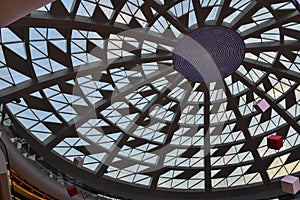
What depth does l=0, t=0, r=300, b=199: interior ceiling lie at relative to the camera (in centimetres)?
2409

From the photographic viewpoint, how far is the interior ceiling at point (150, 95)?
24.1m

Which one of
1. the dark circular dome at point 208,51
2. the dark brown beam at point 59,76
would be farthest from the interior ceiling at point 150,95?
the dark circular dome at point 208,51

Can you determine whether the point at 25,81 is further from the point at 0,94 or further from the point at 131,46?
the point at 131,46

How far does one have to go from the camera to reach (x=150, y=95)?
101 feet

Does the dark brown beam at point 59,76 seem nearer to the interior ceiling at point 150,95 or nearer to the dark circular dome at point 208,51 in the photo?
the interior ceiling at point 150,95

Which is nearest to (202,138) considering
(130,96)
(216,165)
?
(216,165)

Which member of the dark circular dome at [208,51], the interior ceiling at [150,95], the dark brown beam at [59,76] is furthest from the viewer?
the dark brown beam at [59,76]

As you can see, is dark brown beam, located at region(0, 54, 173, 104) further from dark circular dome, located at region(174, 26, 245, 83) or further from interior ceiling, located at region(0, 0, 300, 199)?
dark circular dome, located at region(174, 26, 245, 83)

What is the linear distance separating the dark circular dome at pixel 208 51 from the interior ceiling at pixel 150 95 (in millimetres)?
826

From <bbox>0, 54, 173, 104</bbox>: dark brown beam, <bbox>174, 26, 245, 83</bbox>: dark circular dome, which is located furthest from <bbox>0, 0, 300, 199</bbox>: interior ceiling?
<bbox>174, 26, 245, 83</bbox>: dark circular dome

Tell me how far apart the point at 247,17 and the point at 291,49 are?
3.60 metres

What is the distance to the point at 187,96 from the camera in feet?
101

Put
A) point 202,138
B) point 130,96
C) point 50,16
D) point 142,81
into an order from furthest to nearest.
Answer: point 202,138
point 130,96
point 142,81
point 50,16

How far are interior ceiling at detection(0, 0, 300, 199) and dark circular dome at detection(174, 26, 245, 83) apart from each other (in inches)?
→ 32.5
